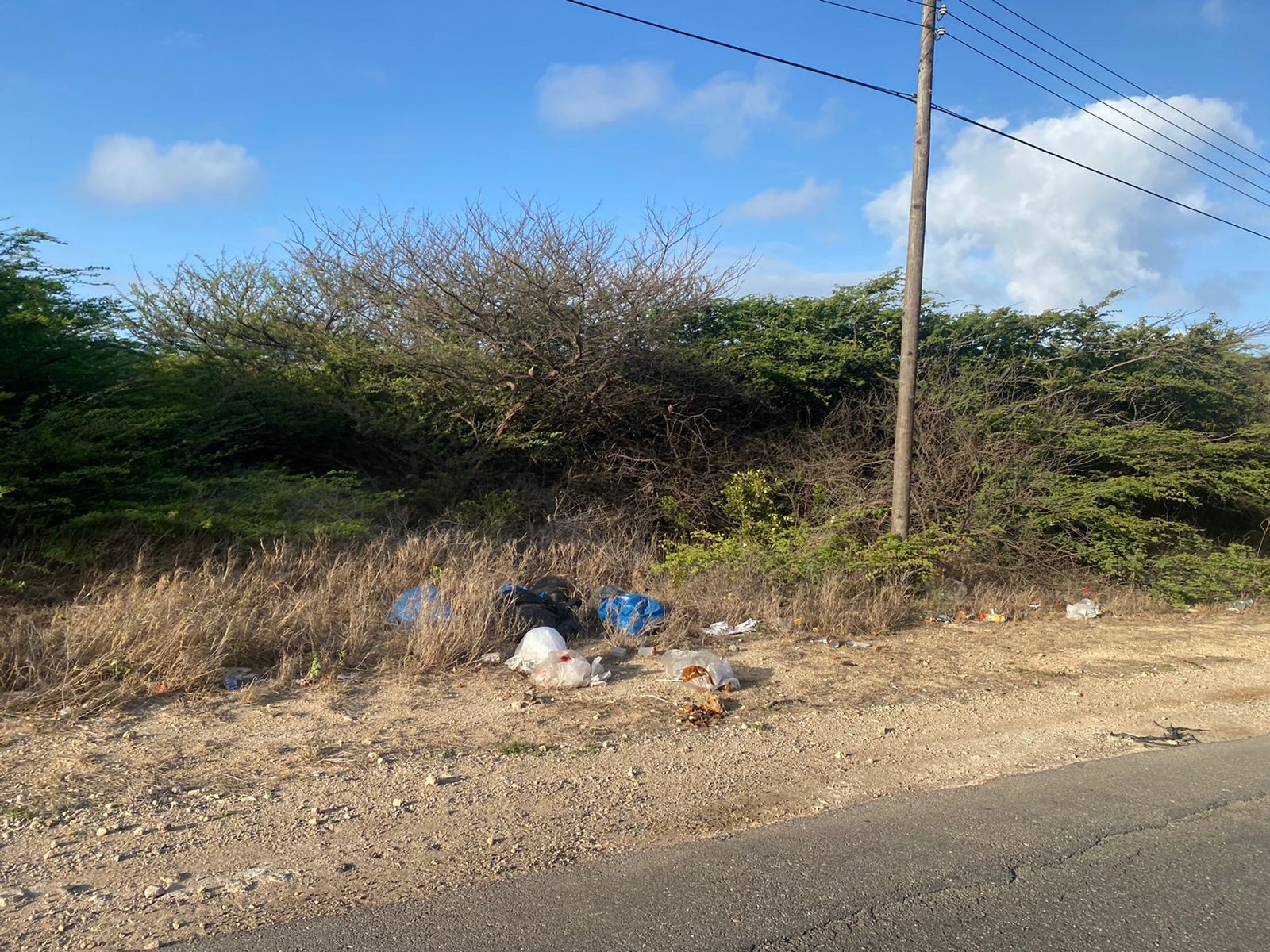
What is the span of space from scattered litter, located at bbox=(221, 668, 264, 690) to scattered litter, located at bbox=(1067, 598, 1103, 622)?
8.48 metres

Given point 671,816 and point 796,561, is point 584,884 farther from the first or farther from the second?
point 796,561

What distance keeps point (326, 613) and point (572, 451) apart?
20.7 ft

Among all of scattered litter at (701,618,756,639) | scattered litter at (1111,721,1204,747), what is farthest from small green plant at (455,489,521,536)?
scattered litter at (1111,721,1204,747)

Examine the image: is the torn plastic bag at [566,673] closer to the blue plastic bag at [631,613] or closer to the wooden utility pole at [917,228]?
the blue plastic bag at [631,613]

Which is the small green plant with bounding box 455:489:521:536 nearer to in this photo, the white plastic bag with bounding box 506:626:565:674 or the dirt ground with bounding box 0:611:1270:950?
the white plastic bag with bounding box 506:626:565:674

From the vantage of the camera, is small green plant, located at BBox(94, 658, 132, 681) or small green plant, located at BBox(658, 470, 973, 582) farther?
small green plant, located at BBox(658, 470, 973, 582)

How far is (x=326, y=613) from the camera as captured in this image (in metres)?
7.15

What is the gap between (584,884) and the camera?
3.65 meters

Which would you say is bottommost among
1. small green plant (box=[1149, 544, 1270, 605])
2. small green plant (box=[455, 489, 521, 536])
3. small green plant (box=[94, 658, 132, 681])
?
small green plant (box=[94, 658, 132, 681])

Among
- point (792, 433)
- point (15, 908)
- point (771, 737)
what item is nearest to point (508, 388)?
point (792, 433)

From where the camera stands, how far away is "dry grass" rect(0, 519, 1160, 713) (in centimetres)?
586

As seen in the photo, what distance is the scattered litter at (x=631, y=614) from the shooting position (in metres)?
Answer: 7.94

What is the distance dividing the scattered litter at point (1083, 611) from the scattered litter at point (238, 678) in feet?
27.8

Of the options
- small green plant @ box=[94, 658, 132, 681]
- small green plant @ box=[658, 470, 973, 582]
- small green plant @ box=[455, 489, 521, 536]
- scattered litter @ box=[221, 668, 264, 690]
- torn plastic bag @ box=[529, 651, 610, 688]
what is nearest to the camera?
small green plant @ box=[94, 658, 132, 681]
